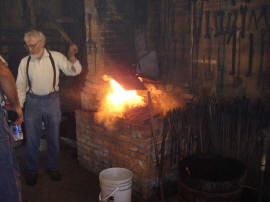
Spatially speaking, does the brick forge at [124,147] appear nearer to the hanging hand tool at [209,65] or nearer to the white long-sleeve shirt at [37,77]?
the white long-sleeve shirt at [37,77]

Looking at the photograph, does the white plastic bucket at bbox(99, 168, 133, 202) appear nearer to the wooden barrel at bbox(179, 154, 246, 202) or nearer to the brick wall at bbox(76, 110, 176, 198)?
the brick wall at bbox(76, 110, 176, 198)

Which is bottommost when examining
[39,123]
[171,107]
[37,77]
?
[39,123]

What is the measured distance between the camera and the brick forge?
4.09 meters

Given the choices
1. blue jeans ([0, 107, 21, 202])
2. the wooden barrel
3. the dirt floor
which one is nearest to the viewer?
blue jeans ([0, 107, 21, 202])

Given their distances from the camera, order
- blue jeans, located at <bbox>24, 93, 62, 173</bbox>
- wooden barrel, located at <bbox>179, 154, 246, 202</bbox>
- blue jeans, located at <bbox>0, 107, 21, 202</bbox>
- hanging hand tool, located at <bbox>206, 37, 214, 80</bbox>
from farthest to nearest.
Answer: blue jeans, located at <bbox>24, 93, 62, 173</bbox>
hanging hand tool, located at <bbox>206, 37, 214, 80</bbox>
wooden barrel, located at <bbox>179, 154, 246, 202</bbox>
blue jeans, located at <bbox>0, 107, 21, 202</bbox>

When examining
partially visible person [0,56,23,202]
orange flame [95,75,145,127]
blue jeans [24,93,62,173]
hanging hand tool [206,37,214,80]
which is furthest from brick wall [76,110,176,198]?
partially visible person [0,56,23,202]

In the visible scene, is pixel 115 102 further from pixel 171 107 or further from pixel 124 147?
pixel 171 107

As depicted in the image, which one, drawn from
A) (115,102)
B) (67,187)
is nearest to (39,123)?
(67,187)

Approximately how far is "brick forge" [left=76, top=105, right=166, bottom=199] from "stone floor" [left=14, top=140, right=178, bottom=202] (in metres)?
0.24

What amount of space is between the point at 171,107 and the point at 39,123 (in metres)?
2.19

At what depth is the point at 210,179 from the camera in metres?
3.25

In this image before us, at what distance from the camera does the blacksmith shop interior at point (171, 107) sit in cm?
377

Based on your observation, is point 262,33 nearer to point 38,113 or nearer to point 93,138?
point 93,138

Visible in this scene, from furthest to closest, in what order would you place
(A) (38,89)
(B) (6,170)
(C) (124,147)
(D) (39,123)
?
(D) (39,123)
(A) (38,89)
(C) (124,147)
(B) (6,170)
